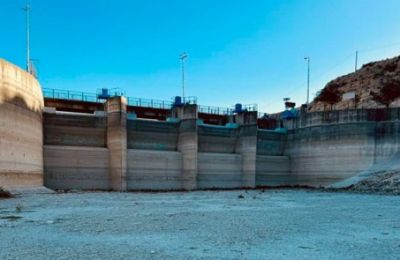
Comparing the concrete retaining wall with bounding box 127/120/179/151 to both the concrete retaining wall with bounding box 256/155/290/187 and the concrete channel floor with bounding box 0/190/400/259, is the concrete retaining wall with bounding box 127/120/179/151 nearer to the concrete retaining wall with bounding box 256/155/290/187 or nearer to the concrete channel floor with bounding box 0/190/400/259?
the concrete retaining wall with bounding box 256/155/290/187

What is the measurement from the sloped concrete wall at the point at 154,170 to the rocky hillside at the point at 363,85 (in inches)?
1221

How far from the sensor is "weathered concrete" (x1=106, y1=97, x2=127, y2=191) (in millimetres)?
33969

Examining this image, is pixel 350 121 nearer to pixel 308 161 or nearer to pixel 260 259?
pixel 308 161

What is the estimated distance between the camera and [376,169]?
35.8 m

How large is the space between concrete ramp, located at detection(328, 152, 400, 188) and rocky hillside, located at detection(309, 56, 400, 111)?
15.1 meters

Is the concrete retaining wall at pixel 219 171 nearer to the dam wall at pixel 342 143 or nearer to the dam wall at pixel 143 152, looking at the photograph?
the dam wall at pixel 143 152

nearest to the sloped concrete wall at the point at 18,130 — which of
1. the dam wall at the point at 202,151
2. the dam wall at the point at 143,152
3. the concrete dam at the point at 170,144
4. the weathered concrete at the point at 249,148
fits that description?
the concrete dam at the point at 170,144

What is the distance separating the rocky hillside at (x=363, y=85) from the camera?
2132 inches

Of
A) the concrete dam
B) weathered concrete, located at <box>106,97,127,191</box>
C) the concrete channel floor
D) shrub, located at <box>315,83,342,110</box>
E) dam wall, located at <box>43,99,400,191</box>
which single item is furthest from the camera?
shrub, located at <box>315,83,342,110</box>

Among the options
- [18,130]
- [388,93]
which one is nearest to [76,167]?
[18,130]

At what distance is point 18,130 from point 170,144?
16896 millimetres

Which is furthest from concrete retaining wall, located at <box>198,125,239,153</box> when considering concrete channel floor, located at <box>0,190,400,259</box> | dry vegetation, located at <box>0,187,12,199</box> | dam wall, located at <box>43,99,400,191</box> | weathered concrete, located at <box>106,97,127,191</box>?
concrete channel floor, located at <box>0,190,400,259</box>

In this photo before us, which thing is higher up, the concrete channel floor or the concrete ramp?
the concrete channel floor

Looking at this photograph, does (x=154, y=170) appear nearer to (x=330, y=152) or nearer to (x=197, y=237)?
(x=330, y=152)
